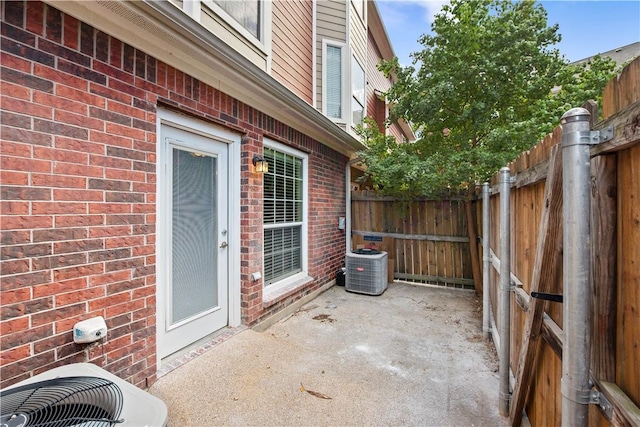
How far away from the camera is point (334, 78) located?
616cm

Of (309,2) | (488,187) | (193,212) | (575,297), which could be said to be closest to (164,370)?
(193,212)

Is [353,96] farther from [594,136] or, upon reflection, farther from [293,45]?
[594,136]

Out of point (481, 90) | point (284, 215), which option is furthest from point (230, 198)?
point (481, 90)

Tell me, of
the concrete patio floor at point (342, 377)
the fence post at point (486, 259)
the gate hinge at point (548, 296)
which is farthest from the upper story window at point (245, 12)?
the gate hinge at point (548, 296)

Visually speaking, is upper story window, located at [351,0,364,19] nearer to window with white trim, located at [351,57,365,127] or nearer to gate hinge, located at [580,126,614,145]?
window with white trim, located at [351,57,365,127]

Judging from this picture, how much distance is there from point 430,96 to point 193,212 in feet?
14.7

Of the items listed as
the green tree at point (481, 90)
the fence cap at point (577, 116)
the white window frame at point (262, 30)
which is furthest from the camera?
the green tree at point (481, 90)

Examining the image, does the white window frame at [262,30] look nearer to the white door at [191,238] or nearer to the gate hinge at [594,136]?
the white door at [191,238]

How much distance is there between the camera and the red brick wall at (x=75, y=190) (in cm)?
159

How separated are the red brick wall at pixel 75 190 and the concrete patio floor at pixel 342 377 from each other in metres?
0.52

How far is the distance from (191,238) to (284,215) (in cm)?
164

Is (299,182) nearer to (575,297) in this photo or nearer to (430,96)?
(430,96)

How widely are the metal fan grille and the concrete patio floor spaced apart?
3.10 ft

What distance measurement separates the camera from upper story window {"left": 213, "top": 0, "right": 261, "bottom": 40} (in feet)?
11.6
